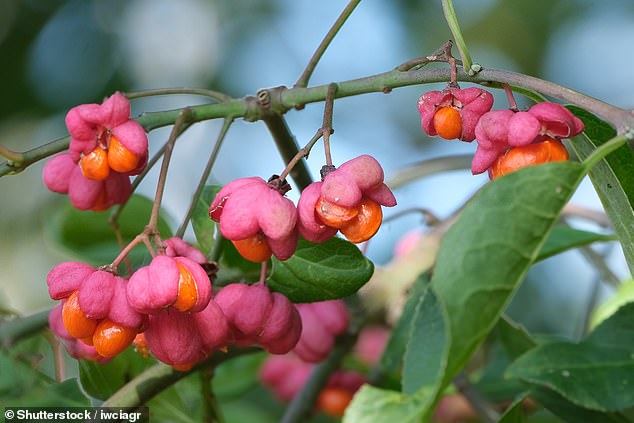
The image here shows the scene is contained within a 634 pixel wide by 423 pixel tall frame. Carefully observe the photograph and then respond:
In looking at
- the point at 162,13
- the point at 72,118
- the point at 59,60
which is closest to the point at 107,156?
the point at 72,118

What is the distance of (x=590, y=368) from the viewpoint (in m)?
1.15

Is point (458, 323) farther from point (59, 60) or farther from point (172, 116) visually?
point (59, 60)

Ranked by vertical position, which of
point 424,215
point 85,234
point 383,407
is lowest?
point 383,407

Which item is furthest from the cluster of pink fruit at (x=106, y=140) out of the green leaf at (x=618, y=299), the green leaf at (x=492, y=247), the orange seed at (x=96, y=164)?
the green leaf at (x=618, y=299)

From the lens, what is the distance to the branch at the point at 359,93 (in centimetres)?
84

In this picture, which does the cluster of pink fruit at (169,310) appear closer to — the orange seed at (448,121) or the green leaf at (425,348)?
the green leaf at (425,348)

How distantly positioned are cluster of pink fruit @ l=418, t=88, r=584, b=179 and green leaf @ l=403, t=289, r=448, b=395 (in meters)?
0.19

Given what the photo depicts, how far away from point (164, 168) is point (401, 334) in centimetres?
72

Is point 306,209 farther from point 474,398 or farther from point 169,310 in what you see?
point 474,398

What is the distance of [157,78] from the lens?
4.62m

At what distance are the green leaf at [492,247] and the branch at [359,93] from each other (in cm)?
8

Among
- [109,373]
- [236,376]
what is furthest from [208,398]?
[236,376]

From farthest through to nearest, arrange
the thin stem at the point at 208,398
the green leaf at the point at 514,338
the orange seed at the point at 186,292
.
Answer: the green leaf at the point at 514,338
the thin stem at the point at 208,398
the orange seed at the point at 186,292

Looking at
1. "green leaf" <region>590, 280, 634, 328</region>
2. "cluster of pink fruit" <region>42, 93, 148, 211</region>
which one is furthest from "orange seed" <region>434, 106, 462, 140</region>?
"green leaf" <region>590, 280, 634, 328</region>
